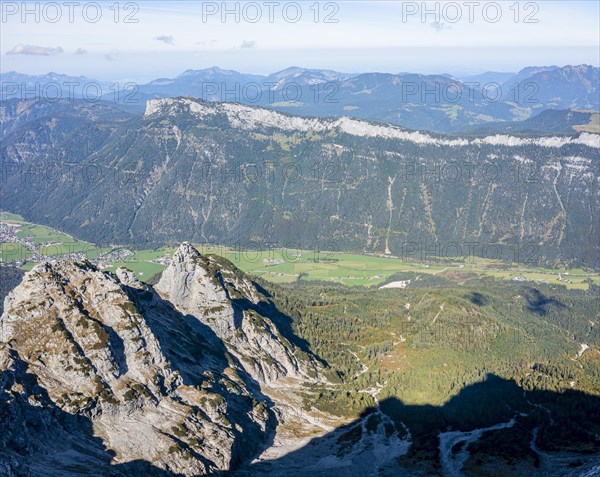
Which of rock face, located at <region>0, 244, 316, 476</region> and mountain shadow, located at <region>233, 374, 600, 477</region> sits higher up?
rock face, located at <region>0, 244, 316, 476</region>

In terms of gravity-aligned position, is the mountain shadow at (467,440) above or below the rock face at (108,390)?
→ below

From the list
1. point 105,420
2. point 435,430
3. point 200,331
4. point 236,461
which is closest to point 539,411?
point 435,430

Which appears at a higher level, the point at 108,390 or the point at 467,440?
the point at 108,390

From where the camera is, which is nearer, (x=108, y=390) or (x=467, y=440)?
(x=108, y=390)

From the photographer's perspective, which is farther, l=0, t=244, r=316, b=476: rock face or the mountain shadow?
the mountain shadow
